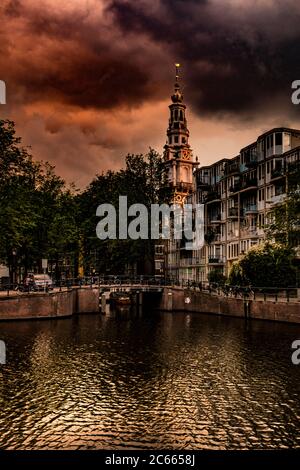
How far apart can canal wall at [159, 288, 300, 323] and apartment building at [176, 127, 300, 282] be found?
4.43 meters

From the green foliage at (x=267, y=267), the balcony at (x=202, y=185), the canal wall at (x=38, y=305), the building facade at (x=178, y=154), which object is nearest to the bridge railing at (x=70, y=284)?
the canal wall at (x=38, y=305)

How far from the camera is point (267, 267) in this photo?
48.2 meters

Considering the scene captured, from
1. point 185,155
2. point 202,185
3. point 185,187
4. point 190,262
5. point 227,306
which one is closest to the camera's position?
point 227,306

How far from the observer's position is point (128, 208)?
70.4 m

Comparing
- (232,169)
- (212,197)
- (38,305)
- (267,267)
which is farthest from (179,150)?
(38,305)

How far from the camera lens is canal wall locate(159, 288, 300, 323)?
43.0 meters

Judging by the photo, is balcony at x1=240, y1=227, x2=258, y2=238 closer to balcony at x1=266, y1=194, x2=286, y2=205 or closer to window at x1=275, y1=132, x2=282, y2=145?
balcony at x1=266, y1=194, x2=286, y2=205

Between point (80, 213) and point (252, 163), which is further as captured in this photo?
point (80, 213)

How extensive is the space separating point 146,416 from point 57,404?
3.97 metres

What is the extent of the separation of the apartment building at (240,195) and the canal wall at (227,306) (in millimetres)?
4429

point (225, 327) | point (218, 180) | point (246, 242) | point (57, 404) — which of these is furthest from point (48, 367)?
point (218, 180)

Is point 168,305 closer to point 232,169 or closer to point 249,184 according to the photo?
Result: point 249,184

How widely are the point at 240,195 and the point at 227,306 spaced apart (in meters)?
26.2

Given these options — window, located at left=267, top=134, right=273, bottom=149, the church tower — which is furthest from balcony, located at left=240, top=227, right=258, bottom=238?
the church tower
